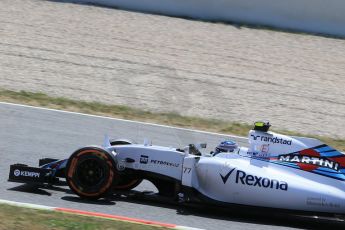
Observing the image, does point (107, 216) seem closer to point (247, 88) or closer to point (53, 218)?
point (53, 218)

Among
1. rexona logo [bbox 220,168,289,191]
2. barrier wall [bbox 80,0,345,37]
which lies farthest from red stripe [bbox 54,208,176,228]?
barrier wall [bbox 80,0,345,37]

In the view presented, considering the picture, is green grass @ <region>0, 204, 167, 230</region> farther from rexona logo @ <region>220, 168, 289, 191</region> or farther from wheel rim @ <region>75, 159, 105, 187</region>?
rexona logo @ <region>220, 168, 289, 191</region>

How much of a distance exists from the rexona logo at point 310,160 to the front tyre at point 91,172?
194 centimetres

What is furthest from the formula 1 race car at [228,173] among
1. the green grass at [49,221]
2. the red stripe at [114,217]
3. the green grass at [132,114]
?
the green grass at [132,114]

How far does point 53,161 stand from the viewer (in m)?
8.09

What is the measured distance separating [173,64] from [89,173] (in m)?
8.50

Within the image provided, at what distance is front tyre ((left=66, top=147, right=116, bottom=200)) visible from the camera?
727cm

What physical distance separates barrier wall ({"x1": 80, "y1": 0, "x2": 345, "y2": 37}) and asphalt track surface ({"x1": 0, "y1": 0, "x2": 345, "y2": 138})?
37 centimetres

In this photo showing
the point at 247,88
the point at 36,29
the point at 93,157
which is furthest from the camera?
the point at 36,29

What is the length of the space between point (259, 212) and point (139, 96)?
262 inches

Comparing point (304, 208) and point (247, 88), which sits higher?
point (247, 88)

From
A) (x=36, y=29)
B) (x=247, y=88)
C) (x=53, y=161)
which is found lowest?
(x=53, y=161)

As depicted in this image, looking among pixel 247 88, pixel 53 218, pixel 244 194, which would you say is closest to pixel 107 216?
pixel 53 218

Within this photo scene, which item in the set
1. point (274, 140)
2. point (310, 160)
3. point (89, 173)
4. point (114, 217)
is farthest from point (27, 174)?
point (310, 160)
